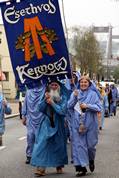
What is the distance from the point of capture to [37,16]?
988cm

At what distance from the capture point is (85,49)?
253ft

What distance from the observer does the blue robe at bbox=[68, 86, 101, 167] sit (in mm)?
10352

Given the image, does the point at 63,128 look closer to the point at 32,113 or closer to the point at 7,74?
the point at 32,113

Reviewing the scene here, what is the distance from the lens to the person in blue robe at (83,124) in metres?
10.4

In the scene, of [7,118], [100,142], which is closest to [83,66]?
[7,118]

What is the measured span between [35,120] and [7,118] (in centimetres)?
1815

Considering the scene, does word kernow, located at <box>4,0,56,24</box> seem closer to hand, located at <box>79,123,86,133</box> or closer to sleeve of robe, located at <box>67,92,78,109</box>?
sleeve of robe, located at <box>67,92,78,109</box>

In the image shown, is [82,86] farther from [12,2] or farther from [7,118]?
[7,118]

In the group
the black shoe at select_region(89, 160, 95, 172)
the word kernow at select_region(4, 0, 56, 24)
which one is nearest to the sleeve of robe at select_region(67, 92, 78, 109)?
the black shoe at select_region(89, 160, 95, 172)

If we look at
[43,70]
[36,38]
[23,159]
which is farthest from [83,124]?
[23,159]

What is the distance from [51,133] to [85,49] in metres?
67.1

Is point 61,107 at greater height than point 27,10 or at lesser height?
lesser

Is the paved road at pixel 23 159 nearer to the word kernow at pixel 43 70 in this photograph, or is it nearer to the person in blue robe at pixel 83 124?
the person in blue robe at pixel 83 124

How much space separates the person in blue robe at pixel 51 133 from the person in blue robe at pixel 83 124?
184 millimetres
